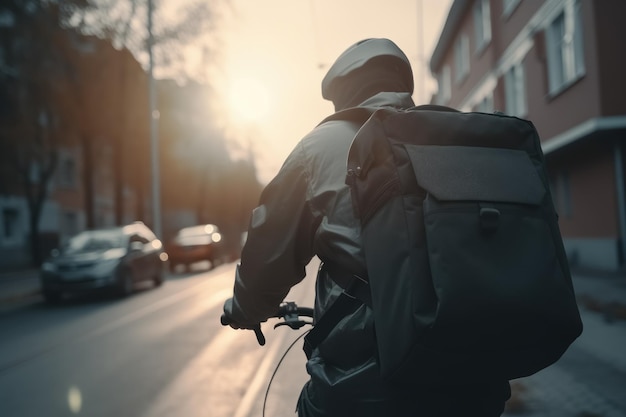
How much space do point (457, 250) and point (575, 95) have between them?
15005 millimetres

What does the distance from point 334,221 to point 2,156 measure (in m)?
21.6

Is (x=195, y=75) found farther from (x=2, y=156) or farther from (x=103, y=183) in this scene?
(x=103, y=183)

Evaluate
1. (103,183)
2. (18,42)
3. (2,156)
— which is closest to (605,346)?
(18,42)

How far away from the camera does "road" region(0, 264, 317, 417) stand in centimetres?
539

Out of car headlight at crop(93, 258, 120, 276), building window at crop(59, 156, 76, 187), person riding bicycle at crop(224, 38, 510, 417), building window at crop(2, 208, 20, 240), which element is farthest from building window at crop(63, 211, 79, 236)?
person riding bicycle at crop(224, 38, 510, 417)

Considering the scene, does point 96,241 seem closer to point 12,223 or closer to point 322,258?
point 322,258

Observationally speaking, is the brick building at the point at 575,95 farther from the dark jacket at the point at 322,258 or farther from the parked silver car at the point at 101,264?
the dark jacket at the point at 322,258

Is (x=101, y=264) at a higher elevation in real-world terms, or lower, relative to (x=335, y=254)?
lower

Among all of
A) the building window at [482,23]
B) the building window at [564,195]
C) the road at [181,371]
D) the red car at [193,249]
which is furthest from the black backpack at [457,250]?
the red car at [193,249]

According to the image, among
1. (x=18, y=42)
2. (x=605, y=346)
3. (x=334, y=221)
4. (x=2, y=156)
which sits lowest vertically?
(x=605, y=346)

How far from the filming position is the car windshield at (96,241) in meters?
15.2

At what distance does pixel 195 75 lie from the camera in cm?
2564

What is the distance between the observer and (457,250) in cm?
156

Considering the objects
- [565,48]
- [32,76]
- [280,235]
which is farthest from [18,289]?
[280,235]
